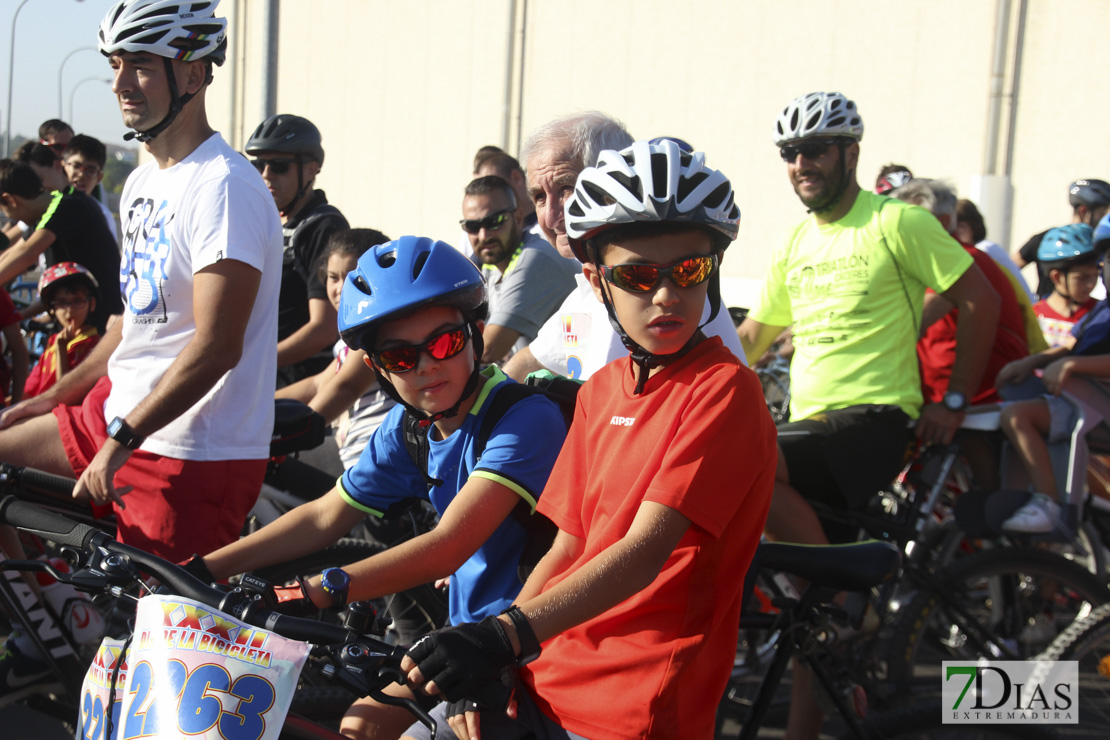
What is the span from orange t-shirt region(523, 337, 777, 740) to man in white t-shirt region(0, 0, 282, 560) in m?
1.39

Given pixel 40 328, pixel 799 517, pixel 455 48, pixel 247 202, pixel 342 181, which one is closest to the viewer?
pixel 247 202

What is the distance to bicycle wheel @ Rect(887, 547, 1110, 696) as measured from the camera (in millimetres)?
4086

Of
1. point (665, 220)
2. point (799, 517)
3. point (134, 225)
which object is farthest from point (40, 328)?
point (665, 220)

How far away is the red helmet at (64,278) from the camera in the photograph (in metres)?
6.08

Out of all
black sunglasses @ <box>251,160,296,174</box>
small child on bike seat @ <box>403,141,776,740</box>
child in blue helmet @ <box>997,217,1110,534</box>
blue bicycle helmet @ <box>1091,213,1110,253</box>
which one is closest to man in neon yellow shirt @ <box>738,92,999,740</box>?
child in blue helmet @ <box>997,217,1110,534</box>

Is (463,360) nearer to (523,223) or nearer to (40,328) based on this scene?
(523,223)

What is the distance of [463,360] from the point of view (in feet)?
8.34

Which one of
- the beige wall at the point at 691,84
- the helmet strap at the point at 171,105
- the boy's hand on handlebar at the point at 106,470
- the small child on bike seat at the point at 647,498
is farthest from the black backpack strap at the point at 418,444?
the beige wall at the point at 691,84

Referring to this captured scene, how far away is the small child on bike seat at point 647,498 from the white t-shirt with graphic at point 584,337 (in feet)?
1.51

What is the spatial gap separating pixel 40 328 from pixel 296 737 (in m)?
6.82

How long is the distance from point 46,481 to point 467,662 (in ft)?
7.81

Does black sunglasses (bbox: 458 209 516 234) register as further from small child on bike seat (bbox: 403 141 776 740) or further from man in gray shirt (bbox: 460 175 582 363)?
small child on bike seat (bbox: 403 141 776 740)

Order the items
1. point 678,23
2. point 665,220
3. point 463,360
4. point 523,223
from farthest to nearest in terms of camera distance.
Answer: point 678,23 < point 523,223 < point 463,360 < point 665,220

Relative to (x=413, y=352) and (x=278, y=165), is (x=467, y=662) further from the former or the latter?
(x=278, y=165)
